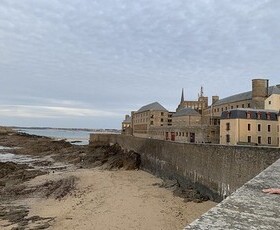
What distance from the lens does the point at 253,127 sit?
35094 mm

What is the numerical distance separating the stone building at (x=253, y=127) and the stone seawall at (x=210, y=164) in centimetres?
1099

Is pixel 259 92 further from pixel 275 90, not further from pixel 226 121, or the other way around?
pixel 226 121

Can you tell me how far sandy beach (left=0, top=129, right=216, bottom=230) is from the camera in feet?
44.6

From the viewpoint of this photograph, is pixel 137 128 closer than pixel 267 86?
No

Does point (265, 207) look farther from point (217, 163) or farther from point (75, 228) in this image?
point (217, 163)

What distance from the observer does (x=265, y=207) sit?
3422 mm

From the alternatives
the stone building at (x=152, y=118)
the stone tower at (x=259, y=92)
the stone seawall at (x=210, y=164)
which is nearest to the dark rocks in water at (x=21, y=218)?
the stone seawall at (x=210, y=164)

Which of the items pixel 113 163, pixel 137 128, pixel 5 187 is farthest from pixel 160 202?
pixel 137 128

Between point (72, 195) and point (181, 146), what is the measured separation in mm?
7899

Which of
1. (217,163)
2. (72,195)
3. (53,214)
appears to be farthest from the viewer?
(72,195)

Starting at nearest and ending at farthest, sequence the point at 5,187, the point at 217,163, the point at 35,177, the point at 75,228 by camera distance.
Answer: the point at 75,228 → the point at 217,163 → the point at 5,187 → the point at 35,177

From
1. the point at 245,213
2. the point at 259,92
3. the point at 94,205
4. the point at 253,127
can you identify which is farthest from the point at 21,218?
the point at 259,92

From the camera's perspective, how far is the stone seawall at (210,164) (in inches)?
524

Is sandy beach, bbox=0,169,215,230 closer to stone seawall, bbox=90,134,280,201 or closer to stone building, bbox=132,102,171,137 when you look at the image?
stone seawall, bbox=90,134,280,201
